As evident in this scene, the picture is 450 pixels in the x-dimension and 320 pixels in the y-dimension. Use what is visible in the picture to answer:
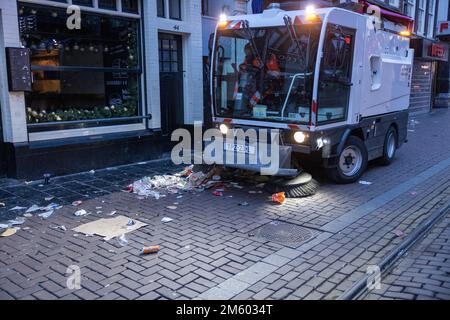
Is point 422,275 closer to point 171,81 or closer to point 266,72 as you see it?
point 266,72

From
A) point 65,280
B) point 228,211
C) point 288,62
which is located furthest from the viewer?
point 288,62

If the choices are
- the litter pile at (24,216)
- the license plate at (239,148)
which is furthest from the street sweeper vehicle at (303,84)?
the litter pile at (24,216)

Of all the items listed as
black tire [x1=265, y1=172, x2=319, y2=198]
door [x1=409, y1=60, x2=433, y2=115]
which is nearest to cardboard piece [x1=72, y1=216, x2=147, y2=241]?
black tire [x1=265, y1=172, x2=319, y2=198]

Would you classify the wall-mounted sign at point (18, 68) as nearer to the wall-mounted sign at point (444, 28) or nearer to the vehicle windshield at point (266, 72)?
the vehicle windshield at point (266, 72)

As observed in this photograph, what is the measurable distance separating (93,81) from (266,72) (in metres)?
3.62

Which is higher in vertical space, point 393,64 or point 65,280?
point 393,64

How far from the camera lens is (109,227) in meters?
5.29

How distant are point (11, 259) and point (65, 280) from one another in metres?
0.87

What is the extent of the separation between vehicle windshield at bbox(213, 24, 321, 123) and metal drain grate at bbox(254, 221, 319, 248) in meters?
1.95

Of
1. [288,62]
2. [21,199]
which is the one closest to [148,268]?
[21,199]

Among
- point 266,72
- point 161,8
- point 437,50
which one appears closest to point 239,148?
point 266,72
